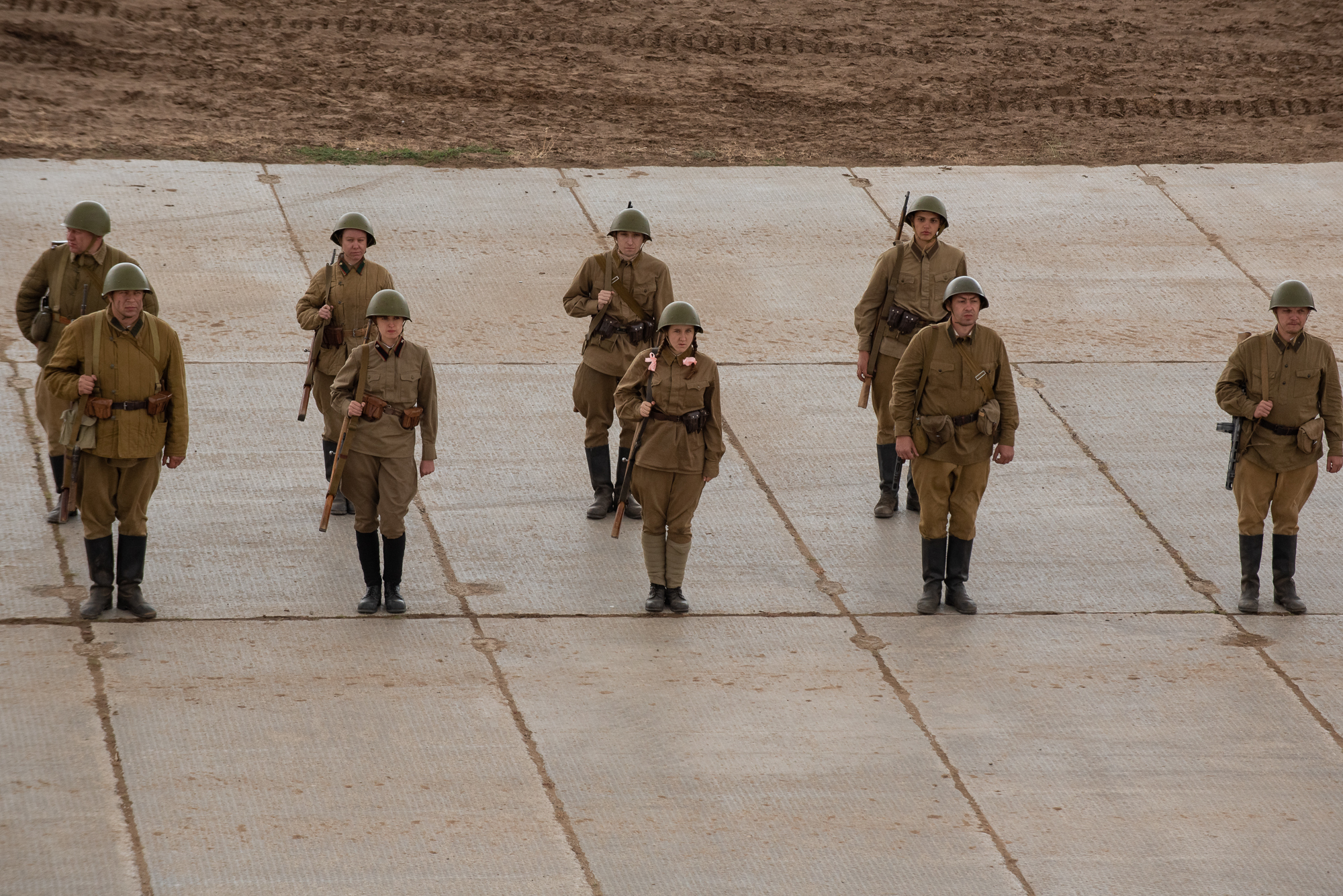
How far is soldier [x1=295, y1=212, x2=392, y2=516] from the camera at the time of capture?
32.2 feet

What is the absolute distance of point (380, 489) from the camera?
8.84 meters

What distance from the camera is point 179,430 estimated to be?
28.6 feet

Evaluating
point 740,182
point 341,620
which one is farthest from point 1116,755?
point 740,182

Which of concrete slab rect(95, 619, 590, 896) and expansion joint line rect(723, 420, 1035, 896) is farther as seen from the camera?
expansion joint line rect(723, 420, 1035, 896)

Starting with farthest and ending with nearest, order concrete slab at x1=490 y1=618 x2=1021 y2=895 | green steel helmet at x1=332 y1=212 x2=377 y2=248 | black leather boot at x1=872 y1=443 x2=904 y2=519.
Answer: black leather boot at x1=872 y1=443 x2=904 y2=519, green steel helmet at x1=332 y1=212 x2=377 y2=248, concrete slab at x1=490 y1=618 x2=1021 y2=895

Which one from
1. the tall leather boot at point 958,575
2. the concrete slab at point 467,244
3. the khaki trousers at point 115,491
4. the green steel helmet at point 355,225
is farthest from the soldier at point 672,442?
the concrete slab at point 467,244

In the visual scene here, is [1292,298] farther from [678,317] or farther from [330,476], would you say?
[330,476]

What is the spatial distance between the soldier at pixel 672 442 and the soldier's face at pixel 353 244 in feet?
5.97

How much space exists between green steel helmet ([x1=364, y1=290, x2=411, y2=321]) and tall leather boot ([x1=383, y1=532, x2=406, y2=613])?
43.5 inches

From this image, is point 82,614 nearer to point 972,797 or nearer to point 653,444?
point 653,444

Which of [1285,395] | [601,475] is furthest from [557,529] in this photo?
[1285,395]

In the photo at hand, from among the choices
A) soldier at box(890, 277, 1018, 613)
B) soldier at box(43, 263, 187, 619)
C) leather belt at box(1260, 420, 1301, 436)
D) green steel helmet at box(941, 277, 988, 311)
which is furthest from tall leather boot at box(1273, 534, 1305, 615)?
soldier at box(43, 263, 187, 619)

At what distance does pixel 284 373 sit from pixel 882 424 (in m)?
4.21

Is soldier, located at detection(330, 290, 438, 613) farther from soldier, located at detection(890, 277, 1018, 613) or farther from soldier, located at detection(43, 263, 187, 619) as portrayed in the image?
soldier, located at detection(890, 277, 1018, 613)
